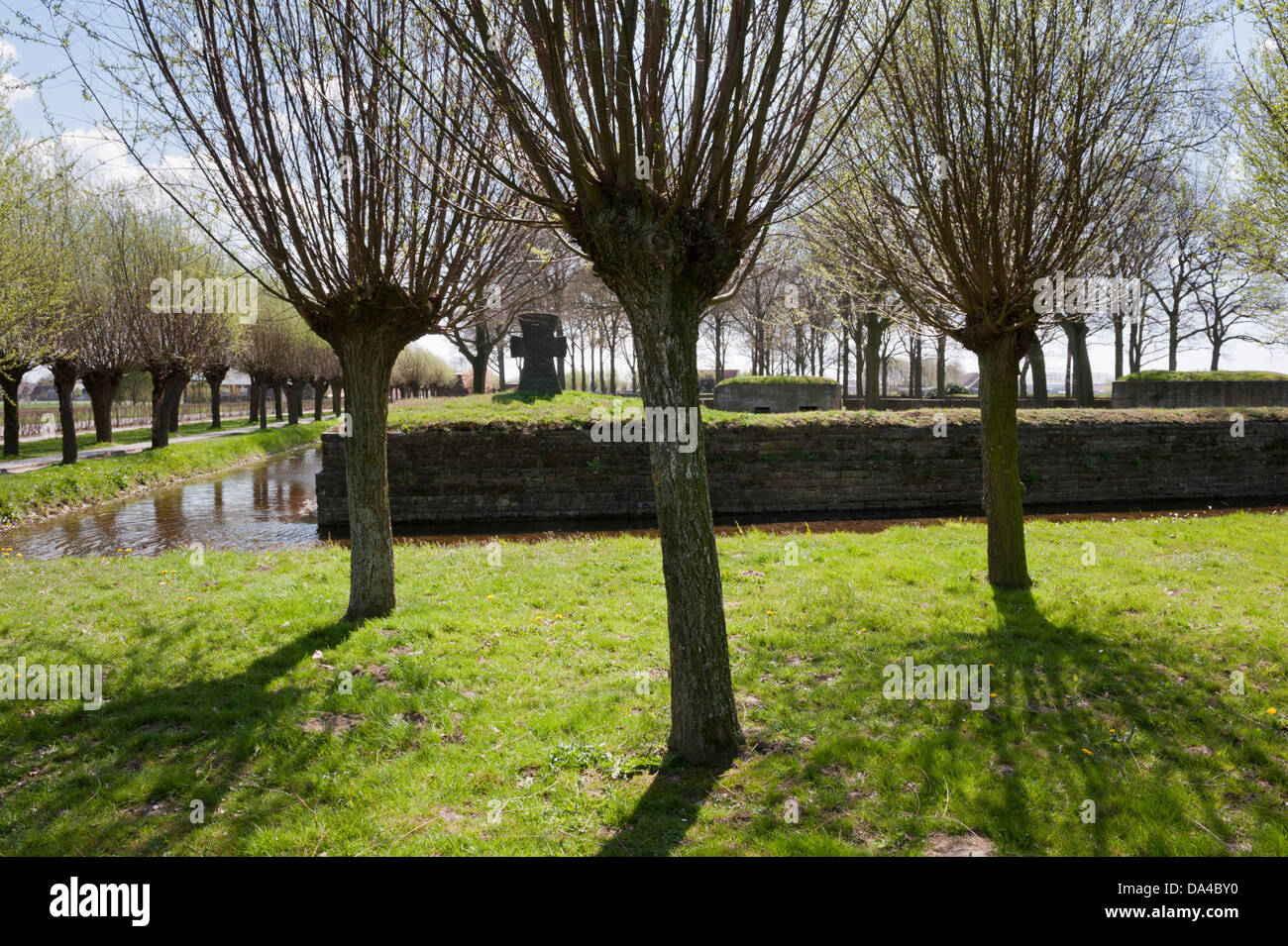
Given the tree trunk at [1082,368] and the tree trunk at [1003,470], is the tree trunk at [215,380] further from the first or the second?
the tree trunk at [1082,368]

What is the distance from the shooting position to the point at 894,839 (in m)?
3.51

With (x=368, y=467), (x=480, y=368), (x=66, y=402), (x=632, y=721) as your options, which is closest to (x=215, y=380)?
(x=480, y=368)

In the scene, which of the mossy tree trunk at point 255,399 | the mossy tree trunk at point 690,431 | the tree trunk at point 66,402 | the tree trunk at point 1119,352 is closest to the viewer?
the mossy tree trunk at point 690,431

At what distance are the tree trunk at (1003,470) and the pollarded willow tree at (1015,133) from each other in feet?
0.85

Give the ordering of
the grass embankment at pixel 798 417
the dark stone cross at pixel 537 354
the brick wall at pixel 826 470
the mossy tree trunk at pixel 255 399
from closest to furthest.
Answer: the brick wall at pixel 826 470 → the grass embankment at pixel 798 417 → the dark stone cross at pixel 537 354 → the mossy tree trunk at pixel 255 399

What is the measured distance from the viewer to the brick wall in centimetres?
1546

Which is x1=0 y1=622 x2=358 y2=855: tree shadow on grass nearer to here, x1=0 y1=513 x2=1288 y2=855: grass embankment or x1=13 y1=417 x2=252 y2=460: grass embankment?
x1=0 y1=513 x2=1288 y2=855: grass embankment

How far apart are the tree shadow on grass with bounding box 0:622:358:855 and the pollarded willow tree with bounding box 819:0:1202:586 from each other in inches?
245

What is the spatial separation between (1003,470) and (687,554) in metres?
4.77

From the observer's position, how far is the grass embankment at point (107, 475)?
51.7 feet

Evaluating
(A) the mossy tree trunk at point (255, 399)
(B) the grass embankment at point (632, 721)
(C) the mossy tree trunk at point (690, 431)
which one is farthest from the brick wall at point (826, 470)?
(A) the mossy tree trunk at point (255, 399)

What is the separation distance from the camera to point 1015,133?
6.51m

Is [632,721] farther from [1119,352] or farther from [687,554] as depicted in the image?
[1119,352]

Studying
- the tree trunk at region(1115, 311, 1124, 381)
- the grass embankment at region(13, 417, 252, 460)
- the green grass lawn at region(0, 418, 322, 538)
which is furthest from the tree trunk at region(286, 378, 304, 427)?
the tree trunk at region(1115, 311, 1124, 381)
